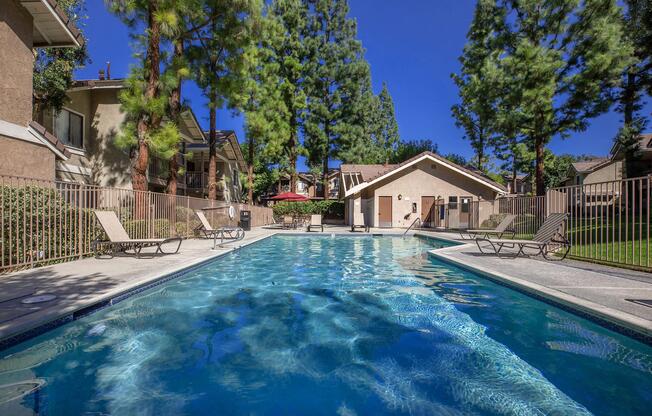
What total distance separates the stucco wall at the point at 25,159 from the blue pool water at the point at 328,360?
7.64m

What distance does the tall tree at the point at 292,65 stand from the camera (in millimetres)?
33094

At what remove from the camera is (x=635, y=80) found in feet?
61.4

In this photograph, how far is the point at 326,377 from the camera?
3.38 m

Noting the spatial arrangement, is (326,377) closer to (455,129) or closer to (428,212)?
(428,212)

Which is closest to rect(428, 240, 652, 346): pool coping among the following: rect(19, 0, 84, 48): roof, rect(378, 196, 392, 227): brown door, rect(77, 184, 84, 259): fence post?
rect(77, 184, 84, 259): fence post

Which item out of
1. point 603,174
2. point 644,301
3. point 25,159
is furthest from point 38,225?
point 603,174

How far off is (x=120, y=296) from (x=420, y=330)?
4469 millimetres

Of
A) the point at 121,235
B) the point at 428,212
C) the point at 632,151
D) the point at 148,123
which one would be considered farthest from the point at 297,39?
the point at 121,235

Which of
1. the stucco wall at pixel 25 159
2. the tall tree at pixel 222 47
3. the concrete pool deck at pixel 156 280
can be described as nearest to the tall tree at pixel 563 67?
the concrete pool deck at pixel 156 280

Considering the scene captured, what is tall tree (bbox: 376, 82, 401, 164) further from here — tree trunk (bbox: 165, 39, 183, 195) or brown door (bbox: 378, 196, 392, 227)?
tree trunk (bbox: 165, 39, 183, 195)

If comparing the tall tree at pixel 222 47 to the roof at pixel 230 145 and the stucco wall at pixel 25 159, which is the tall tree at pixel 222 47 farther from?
the roof at pixel 230 145

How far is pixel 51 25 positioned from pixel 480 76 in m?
27.2

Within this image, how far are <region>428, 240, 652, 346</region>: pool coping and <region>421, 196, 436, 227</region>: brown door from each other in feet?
67.8

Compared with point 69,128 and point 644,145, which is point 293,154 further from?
point 644,145
